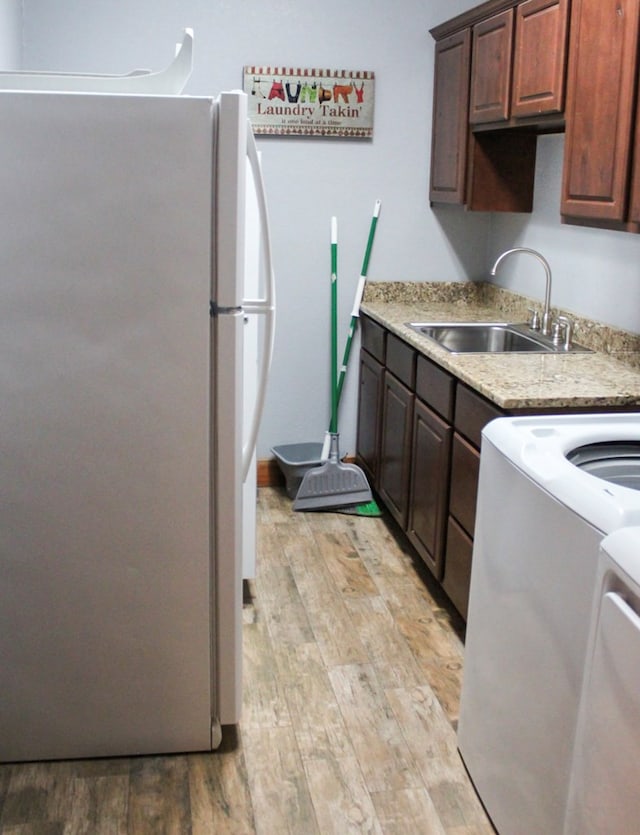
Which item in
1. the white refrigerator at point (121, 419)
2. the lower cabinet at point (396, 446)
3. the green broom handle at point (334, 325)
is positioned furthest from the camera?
the green broom handle at point (334, 325)

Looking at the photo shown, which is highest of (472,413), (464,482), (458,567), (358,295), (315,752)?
(358,295)

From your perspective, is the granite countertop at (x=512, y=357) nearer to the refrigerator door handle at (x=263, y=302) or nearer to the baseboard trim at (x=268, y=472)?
the refrigerator door handle at (x=263, y=302)

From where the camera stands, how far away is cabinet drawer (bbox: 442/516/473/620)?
9.80ft

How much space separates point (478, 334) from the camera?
3.89 m

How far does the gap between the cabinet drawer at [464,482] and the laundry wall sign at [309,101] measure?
182 cm

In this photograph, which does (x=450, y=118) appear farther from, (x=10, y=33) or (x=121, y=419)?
(x=121, y=419)

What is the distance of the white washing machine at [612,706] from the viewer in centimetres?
140

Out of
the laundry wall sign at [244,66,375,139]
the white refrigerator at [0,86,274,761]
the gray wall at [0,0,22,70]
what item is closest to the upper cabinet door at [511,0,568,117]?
the laundry wall sign at [244,66,375,139]

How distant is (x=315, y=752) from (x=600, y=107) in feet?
6.21

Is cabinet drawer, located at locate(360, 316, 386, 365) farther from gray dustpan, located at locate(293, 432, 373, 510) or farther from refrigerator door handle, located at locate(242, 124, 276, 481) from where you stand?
refrigerator door handle, located at locate(242, 124, 276, 481)

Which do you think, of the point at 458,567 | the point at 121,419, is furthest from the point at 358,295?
the point at 121,419

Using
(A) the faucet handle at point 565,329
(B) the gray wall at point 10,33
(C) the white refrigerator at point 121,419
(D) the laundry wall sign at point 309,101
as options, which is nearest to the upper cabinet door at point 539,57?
(A) the faucet handle at point 565,329

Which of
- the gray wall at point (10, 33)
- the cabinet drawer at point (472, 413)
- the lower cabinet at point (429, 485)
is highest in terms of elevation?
the gray wall at point (10, 33)

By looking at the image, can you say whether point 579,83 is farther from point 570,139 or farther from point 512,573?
point 512,573
